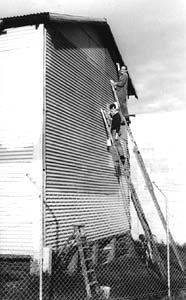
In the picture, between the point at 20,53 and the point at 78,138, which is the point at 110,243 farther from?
the point at 20,53

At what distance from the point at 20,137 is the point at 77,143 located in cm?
287

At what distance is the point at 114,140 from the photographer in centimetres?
1786

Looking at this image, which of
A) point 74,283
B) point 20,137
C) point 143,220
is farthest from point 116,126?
point 74,283

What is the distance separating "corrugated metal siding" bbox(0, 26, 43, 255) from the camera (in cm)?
1168

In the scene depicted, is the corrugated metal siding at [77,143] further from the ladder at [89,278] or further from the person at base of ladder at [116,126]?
the ladder at [89,278]

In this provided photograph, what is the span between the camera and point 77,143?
1455 centimetres

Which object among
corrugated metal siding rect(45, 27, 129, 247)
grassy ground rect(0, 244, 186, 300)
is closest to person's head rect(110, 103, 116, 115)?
corrugated metal siding rect(45, 27, 129, 247)

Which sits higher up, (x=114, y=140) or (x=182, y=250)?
(x=114, y=140)

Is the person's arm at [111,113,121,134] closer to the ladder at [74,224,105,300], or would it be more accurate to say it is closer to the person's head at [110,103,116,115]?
the person's head at [110,103,116,115]

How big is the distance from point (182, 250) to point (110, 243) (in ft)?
12.7

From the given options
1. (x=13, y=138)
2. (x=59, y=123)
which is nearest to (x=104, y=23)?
(x=59, y=123)

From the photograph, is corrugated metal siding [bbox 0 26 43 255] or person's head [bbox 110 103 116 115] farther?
person's head [bbox 110 103 116 115]

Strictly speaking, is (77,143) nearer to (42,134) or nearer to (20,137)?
(42,134)

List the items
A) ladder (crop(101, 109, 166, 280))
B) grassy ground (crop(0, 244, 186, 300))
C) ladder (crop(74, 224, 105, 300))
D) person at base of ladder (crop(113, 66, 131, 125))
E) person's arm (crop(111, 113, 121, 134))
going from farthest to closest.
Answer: person at base of ladder (crop(113, 66, 131, 125)) < person's arm (crop(111, 113, 121, 134)) < ladder (crop(101, 109, 166, 280)) < ladder (crop(74, 224, 105, 300)) < grassy ground (crop(0, 244, 186, 300))
